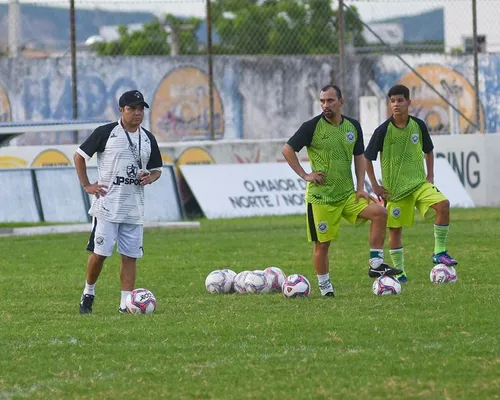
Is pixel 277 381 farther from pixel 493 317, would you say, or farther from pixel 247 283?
pixel 247 283

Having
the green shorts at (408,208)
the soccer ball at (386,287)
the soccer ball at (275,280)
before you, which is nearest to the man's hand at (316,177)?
the soccer ball at (386,287)

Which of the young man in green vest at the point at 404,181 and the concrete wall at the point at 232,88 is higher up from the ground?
the concrete wall at the point at 232,88

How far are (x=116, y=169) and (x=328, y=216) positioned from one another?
2.14 meters

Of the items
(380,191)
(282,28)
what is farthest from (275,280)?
(282,28)

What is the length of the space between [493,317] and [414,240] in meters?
8.71

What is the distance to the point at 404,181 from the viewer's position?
45.1ft

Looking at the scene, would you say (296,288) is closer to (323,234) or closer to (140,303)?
(323,234)

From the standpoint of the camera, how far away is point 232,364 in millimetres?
8609

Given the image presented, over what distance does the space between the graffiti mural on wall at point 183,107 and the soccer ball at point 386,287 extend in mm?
19867

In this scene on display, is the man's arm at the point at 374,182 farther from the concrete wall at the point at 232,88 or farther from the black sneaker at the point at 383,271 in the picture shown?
the concrete wall at the point at 232,88

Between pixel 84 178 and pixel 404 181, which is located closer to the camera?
pixel 84 178

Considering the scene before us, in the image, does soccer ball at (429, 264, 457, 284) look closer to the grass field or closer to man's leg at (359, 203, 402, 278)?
the grass field

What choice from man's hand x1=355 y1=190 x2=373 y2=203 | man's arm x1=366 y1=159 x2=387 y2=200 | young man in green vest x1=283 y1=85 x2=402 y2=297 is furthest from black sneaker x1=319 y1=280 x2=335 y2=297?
man's arm x1=366 y1=159 x2=387 y2=200

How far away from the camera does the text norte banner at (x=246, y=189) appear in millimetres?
24953
